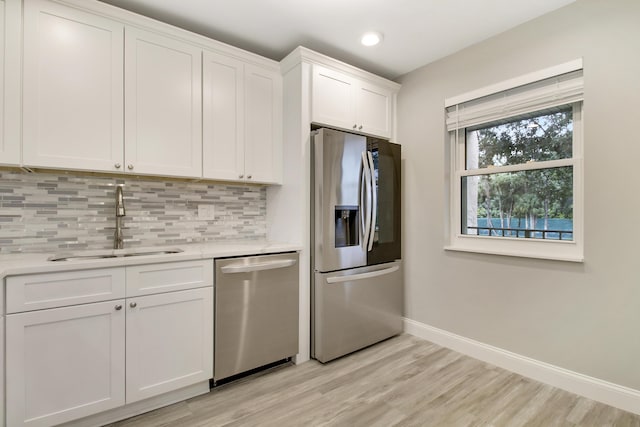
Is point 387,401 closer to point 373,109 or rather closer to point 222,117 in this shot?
point 222,117

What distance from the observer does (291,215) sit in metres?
2.56

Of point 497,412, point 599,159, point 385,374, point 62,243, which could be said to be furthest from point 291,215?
point 599,159

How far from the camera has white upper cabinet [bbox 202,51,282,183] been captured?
2293mm

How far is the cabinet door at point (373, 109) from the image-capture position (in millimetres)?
2814

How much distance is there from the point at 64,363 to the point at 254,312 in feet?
3.36

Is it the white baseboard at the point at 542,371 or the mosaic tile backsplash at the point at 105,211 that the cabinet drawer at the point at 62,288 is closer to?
the mosaic tile backsplash at the point at 105,211

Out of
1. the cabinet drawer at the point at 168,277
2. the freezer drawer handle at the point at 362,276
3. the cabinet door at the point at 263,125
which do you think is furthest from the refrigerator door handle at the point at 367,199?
the cabinet drawer at the point at 168,277

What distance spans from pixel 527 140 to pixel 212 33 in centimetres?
253

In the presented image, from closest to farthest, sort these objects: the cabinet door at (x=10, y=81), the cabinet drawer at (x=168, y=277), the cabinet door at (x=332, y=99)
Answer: the cabinet door at (x=10, y=81), the cabinet drawer at (x=168, y=277), the cabinet door at (x=332, y=99)

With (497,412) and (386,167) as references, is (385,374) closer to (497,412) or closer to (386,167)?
(497,412)

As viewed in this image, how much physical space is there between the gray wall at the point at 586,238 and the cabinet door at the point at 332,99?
2.48 ft

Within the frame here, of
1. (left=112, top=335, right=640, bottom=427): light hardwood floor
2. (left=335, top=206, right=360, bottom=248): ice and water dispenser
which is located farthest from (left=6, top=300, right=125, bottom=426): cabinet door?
(left=335, top=206, right=360, bottom=248): ice and water dispenser

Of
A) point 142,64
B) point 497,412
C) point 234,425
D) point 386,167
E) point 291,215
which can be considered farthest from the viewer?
point 386,167

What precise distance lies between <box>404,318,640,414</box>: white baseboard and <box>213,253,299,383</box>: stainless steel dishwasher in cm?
Answer: 133
